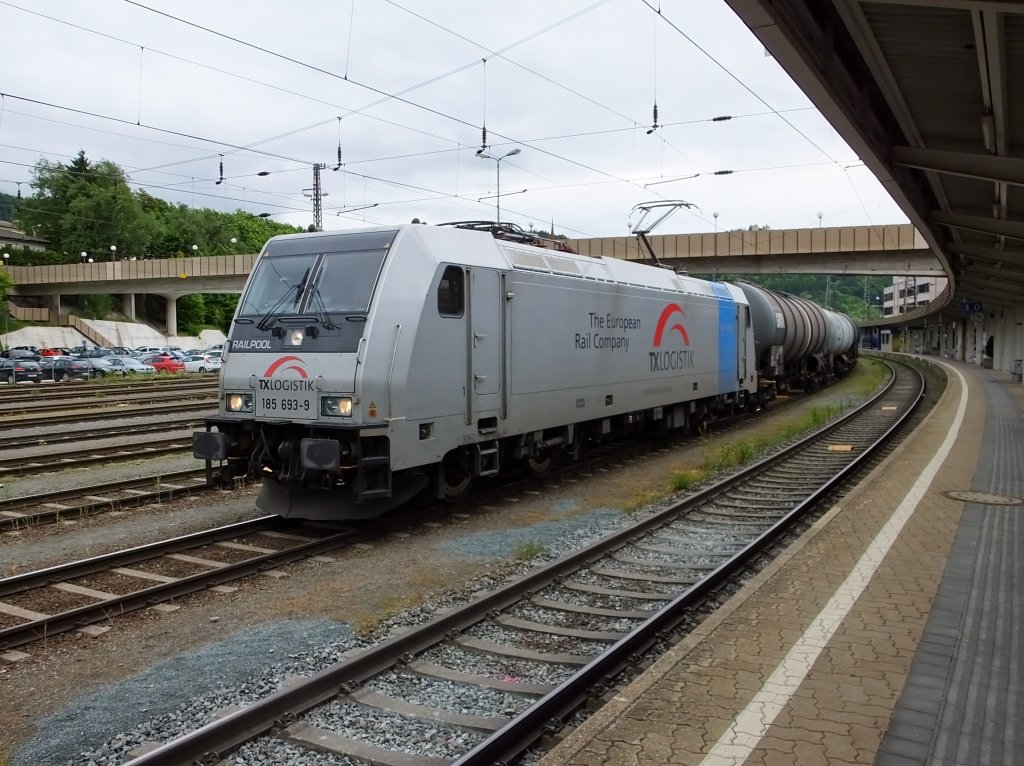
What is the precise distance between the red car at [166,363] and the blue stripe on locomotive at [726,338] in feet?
108

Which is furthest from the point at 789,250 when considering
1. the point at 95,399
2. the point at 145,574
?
the point at 145,574

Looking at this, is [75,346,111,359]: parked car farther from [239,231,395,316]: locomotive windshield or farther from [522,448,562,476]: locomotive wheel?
[239,231,395,316]: locomotive windshield

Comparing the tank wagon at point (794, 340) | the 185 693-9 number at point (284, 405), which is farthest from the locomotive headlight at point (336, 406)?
the tank wagon at point (794, 340)

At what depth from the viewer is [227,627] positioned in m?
6.06

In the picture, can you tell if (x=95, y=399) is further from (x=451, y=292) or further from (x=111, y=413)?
(x=451, y=292)

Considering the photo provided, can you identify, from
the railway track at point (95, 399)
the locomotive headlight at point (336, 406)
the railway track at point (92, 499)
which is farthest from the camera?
the railway track at point (95, 399)

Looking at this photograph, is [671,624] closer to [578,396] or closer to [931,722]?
[931,722]

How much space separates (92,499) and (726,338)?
42.0ft

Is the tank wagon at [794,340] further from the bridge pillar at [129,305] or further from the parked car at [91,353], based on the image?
the bridge pillar at [129,305]

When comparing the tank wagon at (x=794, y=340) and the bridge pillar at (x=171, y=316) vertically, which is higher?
the bridge pillar at (x=171, y=316)

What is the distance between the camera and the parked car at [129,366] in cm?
4003

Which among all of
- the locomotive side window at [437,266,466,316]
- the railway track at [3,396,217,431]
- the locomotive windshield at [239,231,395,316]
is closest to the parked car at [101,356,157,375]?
the railway track at [3,396,217,431]

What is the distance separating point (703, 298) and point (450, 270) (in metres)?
8.89

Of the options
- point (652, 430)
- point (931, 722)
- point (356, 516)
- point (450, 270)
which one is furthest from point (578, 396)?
point (931, 722)
